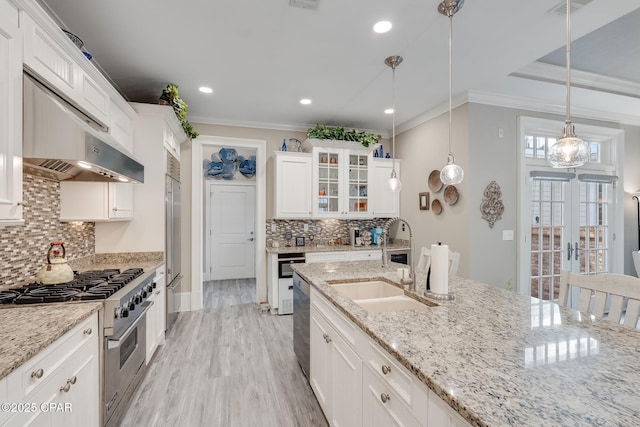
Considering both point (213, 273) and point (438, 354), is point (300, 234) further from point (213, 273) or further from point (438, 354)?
point (438, 354)

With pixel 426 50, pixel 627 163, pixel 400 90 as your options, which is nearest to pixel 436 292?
pixel 426 50

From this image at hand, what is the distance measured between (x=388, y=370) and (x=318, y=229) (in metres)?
3.59

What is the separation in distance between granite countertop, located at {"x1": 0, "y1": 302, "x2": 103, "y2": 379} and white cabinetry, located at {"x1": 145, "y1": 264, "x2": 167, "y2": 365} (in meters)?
0.98

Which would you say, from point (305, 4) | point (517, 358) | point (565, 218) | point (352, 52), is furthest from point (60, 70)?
point (565, 218)

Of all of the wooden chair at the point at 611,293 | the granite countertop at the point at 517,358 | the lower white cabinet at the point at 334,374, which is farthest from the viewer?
the lower white cabinet at the point at 334,374

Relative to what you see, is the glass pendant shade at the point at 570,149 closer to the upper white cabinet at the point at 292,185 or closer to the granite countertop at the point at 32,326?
the granite countertop at the point at 32,326

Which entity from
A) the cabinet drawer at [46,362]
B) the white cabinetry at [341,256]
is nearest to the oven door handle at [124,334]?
the cabinet drawer at [46,362]

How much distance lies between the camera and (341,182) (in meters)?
4.38

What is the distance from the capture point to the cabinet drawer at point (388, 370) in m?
0.96

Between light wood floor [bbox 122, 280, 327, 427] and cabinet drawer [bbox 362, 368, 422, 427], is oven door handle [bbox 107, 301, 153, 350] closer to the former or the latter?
light wood floor [bbox 122, 280, 327, 427]

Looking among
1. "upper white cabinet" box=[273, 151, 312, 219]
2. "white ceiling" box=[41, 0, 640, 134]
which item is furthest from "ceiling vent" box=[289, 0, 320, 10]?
"upper white cabinet" box=[273, 151, 312, 219]

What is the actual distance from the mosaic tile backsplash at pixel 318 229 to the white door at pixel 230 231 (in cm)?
190

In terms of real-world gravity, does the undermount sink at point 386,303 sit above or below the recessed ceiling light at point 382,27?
below

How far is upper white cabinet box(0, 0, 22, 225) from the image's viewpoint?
4.21 ft
